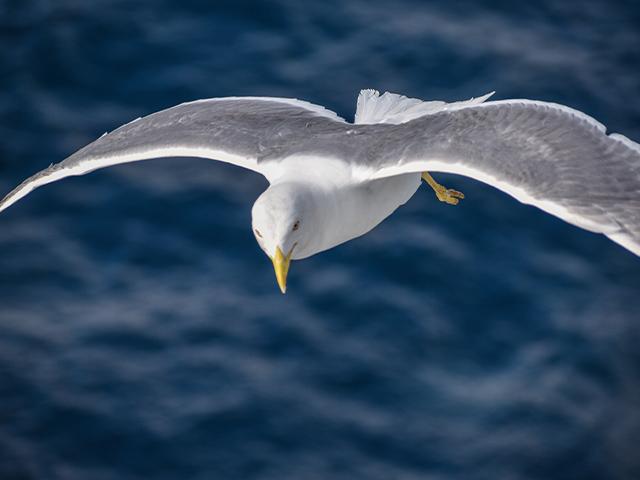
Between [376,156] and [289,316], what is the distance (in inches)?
257

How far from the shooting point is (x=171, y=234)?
1902cm

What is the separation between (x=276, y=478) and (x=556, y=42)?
7859mm

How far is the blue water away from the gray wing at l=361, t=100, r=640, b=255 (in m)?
6.19

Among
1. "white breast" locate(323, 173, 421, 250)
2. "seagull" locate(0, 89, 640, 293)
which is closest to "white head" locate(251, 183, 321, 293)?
"seagull" locate(0, 89, 640, 293)

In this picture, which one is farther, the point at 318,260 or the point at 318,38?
the point at 318,38

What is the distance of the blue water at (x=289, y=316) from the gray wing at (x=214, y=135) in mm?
4944

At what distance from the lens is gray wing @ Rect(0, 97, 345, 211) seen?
12.6 m

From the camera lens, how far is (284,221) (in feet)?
37.2

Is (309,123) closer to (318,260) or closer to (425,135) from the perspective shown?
(425,135)

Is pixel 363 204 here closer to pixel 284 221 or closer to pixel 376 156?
pixel 376 156

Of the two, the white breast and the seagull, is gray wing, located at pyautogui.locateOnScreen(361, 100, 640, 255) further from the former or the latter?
the white breast

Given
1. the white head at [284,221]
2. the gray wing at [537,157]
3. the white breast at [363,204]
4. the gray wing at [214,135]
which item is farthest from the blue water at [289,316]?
the white head at [284,221]

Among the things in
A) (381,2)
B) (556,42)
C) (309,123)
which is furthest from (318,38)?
(309,123)

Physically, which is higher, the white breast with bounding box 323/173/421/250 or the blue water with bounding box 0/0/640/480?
the blue water with bounding box 0/0/640/480
